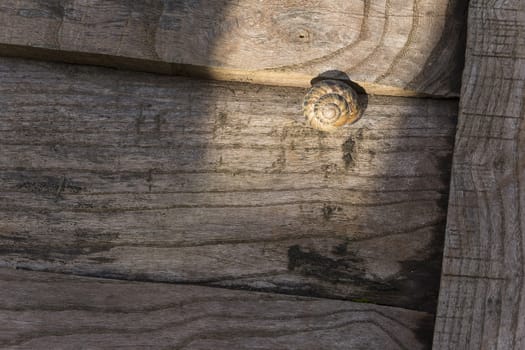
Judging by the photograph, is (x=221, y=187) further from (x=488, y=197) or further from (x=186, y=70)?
(x=488, y=197)

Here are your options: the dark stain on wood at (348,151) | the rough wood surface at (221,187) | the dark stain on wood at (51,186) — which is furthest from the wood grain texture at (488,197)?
the dark stain on wood at (51,186)

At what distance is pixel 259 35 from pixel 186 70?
0.73 ft

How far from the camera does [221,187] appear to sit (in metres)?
1.60

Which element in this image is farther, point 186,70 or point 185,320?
point 186,70

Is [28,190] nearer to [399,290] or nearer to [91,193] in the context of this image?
[91,193]

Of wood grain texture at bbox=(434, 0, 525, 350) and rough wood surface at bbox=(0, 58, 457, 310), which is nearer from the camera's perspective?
wood grain texture at bbox=(434, 0, 525, 350)

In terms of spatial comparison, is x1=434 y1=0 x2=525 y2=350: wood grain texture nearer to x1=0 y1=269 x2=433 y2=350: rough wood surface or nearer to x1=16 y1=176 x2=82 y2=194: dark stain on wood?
x1=0 y1=269 x2=433 y2=350: rough wood surface

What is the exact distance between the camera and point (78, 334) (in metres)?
1.51

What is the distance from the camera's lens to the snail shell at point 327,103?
4.99 feet

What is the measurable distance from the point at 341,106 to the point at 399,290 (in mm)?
490

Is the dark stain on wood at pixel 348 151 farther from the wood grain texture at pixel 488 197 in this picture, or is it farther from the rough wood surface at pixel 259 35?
the wood grain texture at pixel 488 197

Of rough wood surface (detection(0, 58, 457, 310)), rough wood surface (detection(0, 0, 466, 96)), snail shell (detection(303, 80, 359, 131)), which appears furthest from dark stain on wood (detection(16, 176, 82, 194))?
snail shell (detection(303, 80, 359, 131))

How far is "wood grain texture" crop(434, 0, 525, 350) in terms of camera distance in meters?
1.44

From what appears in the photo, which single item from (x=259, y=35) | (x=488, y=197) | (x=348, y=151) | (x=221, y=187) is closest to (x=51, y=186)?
(x=221, y=187)
